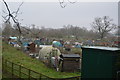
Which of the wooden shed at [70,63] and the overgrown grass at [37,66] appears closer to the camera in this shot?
the overgrown grass at [37,66]

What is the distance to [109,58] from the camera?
5.18 meters

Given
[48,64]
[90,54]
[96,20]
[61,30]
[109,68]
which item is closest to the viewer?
[109,68]

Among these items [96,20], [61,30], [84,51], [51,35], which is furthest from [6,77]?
[61,30]

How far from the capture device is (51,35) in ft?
154

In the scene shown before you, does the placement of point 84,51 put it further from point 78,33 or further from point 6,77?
point 78,33

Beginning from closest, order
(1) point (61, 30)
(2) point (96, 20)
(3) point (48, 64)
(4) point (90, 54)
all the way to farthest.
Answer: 1. (4) point (90, 54)
2. (3) point (48, 64)
3. (2) point (96, 20)
4. (1) point (61, 30)

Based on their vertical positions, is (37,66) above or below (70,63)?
below

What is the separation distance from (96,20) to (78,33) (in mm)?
13775

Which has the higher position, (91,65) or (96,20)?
(96,20)

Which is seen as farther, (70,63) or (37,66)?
(37,66)

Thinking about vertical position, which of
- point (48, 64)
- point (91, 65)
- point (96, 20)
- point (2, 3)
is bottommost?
point (48, 64)

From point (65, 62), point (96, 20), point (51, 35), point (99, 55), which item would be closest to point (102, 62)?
point (99, 55)

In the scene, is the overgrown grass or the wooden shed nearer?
the overgrown grass

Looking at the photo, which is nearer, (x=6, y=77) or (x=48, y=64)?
(x=6, y=77)
